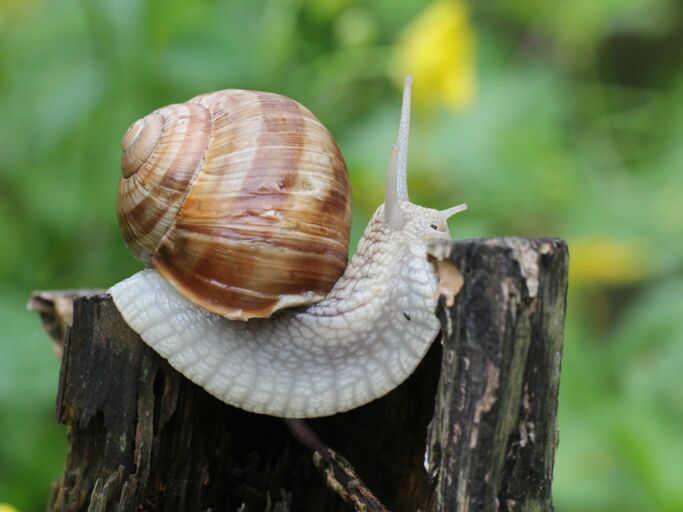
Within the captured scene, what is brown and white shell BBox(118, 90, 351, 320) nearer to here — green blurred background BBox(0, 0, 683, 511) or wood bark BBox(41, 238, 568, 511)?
wood bark BBox(41, 238, 568, 511)

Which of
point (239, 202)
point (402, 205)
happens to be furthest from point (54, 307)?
point (402, 205)

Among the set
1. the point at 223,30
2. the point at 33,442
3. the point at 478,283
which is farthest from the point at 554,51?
the point at 478,283

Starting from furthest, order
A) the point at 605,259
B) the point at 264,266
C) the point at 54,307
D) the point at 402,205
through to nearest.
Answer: the point at 605,259, the point at 54,307, the point at 402,205, the point at 264,266

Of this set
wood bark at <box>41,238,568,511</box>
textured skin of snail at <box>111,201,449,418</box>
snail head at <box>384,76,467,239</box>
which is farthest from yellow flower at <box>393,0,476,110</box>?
wood bark at <box>41,238,568,511</box>

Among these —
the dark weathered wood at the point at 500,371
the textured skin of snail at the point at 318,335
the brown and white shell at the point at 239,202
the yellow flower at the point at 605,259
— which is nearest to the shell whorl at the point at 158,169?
the brown and white shell at the point at 239,202

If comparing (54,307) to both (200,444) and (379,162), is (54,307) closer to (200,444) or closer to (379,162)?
(200,444)

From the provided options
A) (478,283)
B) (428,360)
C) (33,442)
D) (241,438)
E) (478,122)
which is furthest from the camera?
(478,122)

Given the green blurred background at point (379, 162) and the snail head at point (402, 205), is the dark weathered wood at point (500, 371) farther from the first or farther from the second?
the green blurred background at point (379, 162)

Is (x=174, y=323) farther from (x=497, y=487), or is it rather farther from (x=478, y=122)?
(x=478, y=122)
